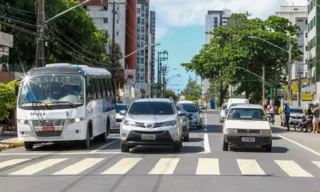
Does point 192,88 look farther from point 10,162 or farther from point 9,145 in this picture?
point 10,162

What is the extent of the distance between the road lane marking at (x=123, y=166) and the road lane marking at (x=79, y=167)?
0.66 meters

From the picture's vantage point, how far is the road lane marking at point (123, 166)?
13398 mm

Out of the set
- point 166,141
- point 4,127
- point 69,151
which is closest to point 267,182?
point 166,141

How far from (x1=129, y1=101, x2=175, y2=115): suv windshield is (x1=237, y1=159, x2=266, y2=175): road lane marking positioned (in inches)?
142

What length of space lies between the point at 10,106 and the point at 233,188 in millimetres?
17013

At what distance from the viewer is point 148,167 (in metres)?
14.2

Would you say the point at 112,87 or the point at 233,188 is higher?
the point at 112,87

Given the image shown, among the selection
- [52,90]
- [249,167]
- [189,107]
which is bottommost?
[249,167]

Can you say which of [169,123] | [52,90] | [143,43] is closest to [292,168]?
[169,123]

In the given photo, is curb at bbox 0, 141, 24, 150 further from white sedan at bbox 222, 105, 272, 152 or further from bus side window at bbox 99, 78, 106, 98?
white sedan at bbox 222, 105, 272, 152

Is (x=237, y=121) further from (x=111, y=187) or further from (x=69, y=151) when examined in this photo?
(x=111, y=187)

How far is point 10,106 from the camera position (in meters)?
25.8

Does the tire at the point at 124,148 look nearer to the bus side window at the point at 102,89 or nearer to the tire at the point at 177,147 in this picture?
the tire at the point at 177,147

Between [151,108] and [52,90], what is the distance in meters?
3.64
